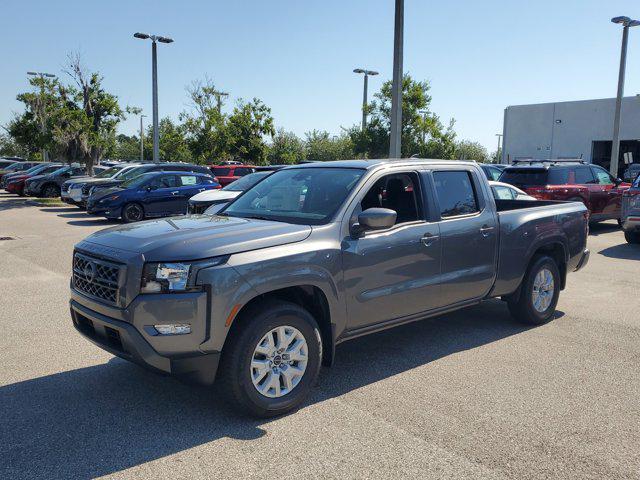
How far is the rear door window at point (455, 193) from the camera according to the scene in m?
5.59

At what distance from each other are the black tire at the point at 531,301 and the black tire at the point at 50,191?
2394 cm

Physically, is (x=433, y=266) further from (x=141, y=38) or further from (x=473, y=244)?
(x=141, y=38)

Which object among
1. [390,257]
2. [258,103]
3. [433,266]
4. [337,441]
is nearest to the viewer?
[337,441]

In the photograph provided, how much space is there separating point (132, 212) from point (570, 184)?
40.1 feet

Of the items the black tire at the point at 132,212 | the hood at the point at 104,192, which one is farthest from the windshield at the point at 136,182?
the black tire at the point at 132,212

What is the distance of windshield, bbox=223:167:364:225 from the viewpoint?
485 cm

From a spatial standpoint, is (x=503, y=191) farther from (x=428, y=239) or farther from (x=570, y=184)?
(x=428, y=239)

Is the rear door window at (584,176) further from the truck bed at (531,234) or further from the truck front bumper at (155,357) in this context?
the truck front bumper at (155,357)

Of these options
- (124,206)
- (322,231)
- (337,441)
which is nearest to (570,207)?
(322,231)

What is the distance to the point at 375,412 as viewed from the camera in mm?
4266

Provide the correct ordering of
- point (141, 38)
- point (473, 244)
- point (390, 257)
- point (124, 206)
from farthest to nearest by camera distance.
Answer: point (141, 38), point (124, 206), point (473, 244), point (390, 257)

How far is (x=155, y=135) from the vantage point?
25922 millimetres

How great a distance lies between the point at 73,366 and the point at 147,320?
1.79 m

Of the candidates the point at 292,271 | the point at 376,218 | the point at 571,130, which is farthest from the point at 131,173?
the point at 571,130
